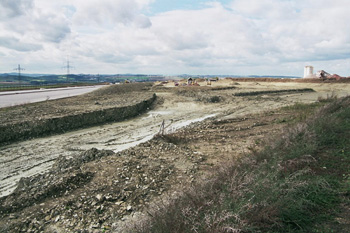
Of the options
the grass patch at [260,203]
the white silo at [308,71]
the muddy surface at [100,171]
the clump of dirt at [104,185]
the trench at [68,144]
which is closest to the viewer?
the grass patch at [260,203]

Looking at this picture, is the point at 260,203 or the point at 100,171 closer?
the point at 260,203

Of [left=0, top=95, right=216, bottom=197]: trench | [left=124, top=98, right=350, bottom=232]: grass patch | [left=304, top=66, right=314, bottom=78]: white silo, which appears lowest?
[left=0, top=95, right=216, bottom=197]: trench

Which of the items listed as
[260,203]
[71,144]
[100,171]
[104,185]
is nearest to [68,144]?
[71,144]

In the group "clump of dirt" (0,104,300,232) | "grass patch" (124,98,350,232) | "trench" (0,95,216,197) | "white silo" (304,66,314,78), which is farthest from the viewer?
"white silo" (304,66,314,78)

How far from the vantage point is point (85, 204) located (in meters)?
5.69

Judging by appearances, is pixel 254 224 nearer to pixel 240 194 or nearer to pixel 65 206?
pixel 240 194

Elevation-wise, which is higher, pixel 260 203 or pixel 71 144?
pixel 260 203

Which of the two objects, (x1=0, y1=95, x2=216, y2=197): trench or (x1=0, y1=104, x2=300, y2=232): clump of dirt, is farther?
(x1=0, y1=95, x2=216, y2=197): trench

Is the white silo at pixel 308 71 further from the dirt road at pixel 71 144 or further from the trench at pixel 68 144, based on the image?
the trench at pixel 68 144

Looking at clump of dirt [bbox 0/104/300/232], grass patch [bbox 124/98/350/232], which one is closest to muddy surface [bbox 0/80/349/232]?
clump of dirt [bbox 0/104/300/232]

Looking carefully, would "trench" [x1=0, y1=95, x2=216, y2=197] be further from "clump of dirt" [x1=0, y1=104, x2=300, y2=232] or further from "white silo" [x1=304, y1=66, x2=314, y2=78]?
"white silo" [x1=304, y1=66, x2=314, y2=78]

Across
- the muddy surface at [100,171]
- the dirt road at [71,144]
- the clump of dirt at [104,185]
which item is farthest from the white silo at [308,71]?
the clump of dirt at [104,185]

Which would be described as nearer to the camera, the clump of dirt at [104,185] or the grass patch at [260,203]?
the grass patch at [260,203]

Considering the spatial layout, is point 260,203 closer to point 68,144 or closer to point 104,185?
point 104,185
